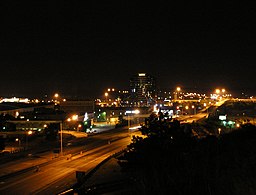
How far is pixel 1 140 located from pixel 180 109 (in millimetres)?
88191

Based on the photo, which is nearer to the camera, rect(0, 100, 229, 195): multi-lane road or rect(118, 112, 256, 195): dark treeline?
rect(118, 112, 256, 195): dark treeline

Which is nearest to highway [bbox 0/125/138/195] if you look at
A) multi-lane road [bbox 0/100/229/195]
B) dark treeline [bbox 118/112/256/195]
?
multi-lane road [bbox 0/100/229/195]

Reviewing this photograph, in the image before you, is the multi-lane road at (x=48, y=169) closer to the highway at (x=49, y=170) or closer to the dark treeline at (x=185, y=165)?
the highway at (x=49, y=170)

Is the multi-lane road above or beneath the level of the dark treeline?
beneath

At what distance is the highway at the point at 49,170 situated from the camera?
2628 centimetres

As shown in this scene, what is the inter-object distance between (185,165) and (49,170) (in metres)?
18.8

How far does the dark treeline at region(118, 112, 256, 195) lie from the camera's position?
45.9 ft

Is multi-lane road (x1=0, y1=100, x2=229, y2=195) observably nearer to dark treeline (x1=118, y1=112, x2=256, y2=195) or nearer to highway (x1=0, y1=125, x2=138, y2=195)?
highway (x1=0, y1=125, x2=138, y2=195)

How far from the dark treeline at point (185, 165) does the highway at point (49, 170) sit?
689 cm

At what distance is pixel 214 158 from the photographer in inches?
727

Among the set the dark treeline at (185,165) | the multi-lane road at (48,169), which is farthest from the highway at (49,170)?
the dark treeline at (185,165)

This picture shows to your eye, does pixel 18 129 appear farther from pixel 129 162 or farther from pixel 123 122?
pixel 129 162

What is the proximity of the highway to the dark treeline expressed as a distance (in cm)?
689

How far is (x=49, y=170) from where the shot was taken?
3369cm
